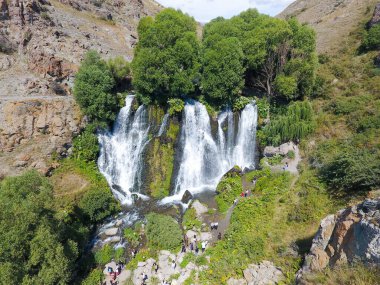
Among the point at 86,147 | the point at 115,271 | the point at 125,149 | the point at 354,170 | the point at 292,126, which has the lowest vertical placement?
the point at 115,271

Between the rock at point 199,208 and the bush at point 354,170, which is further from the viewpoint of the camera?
the rock at point 199,208

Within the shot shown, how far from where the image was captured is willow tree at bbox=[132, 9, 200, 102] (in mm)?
23719

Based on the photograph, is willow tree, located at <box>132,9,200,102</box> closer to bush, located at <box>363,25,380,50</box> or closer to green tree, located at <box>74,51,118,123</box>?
green tree, located at <box>74,51,118,123</box>

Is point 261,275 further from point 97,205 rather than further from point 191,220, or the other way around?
point 97,205

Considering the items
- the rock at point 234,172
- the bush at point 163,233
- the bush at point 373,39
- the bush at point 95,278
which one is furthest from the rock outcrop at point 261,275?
the bush at point 373,39

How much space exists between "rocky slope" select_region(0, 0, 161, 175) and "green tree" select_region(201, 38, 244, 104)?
1357cm

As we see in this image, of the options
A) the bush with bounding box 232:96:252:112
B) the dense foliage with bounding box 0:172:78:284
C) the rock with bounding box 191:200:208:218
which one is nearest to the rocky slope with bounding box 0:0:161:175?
the dense foliage with bounding box 0:172:78:284

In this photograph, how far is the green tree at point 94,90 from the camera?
77.0 feet

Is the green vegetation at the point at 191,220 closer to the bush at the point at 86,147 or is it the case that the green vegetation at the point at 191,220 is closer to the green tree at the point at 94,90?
the bush at the point at 86,147

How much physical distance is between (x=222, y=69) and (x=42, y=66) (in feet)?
69.0

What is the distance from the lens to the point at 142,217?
70.3 ft

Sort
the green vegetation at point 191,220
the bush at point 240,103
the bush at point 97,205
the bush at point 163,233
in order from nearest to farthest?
1. the bush at point 163,233
2. the green vegetation at point 191,220
3. the bush at point 97,205
4. the bush at point 240,103

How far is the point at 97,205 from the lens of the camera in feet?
68.1

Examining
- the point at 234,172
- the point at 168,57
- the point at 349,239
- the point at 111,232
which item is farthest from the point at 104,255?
the point at 168,57
